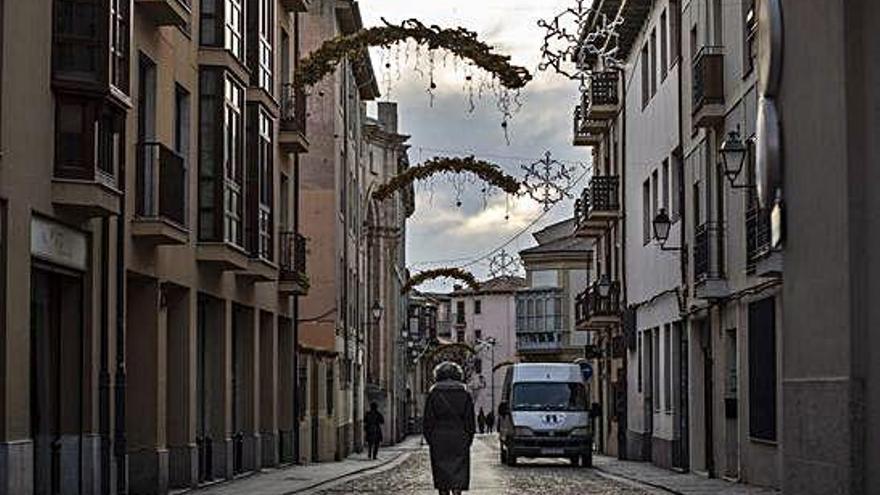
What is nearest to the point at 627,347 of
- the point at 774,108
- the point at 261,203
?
the point at 261,203

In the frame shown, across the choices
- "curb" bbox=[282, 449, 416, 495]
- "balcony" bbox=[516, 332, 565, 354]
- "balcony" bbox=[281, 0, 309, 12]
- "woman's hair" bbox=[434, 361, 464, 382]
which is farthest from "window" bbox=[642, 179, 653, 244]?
"balcony" bbox=[516, 332, 565, 354]

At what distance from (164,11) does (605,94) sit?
28595 mm

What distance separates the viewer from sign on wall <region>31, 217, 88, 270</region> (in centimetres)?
2078

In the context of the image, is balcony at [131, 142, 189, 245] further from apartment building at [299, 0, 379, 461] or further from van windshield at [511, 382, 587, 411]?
apartment building at [299, 0, 379, 461]

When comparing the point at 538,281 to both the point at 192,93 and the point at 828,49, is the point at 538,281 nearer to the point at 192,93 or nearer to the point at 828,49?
the point at 192,93

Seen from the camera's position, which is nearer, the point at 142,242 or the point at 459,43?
the point at 459,43

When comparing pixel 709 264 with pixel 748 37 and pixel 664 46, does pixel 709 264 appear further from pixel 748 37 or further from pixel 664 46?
pixel 664 46

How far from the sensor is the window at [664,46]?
40.7 m

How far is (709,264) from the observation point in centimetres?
3316

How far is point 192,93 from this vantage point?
29656 mm

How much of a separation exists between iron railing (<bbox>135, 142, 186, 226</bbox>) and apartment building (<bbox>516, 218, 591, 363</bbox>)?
212 ft

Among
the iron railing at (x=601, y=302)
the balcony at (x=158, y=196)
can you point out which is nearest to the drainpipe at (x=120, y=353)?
the balcony at (x=158, y=196)

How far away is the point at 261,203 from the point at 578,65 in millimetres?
12873

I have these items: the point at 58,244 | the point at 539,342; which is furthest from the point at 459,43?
the point at 539,342
